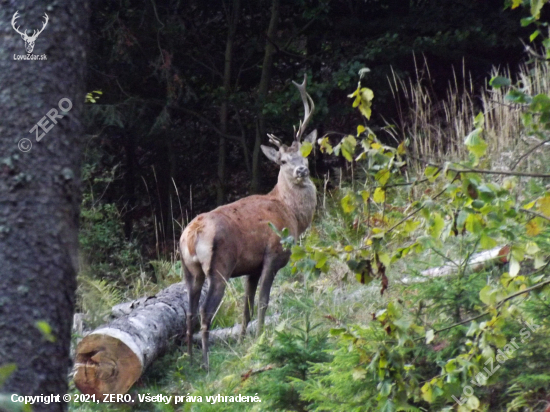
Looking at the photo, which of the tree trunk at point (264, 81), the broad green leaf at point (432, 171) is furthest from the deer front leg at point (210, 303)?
the tree trunk at point (264, 81)

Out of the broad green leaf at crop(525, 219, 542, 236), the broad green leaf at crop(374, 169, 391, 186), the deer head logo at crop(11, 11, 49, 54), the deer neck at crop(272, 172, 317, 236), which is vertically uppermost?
the deer head logo at crop(11, 11, 49, 54)

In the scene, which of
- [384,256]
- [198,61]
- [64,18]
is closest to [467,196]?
[384,256]

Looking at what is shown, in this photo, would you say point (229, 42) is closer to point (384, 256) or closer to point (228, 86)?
point (228, 86)

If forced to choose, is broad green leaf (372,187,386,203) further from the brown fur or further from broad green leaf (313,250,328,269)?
the brown fur

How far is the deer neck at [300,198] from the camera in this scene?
27.0ft

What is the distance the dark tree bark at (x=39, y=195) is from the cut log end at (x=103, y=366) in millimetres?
3244

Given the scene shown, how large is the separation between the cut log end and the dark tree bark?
3.24 meters

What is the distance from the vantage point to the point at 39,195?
2.82 m

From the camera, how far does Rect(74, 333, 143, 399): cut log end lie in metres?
6.05

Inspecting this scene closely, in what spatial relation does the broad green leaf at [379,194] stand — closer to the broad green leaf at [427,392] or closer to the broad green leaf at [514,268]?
the broad green leaf at [514,268]

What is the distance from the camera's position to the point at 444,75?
1307cm

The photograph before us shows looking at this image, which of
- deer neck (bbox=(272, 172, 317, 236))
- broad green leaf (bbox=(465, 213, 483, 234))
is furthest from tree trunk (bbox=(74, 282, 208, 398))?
broad green leaf (bbox=(465, 213, 483, 234))

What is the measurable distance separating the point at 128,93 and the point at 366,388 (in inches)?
391

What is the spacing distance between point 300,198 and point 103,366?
3.01 metres
